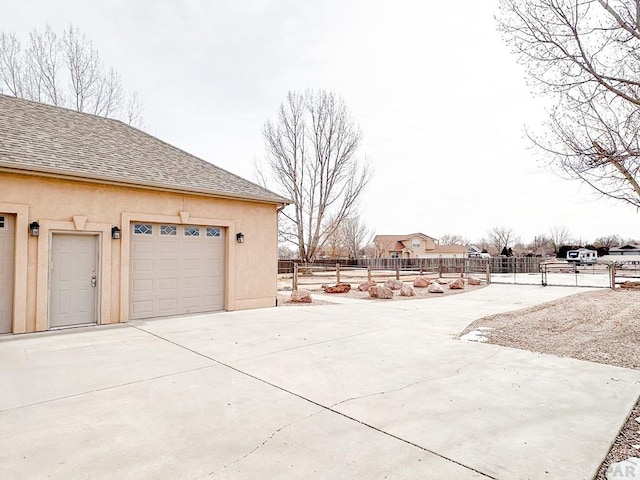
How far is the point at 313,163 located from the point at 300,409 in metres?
24.7

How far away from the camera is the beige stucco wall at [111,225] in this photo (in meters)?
6.87

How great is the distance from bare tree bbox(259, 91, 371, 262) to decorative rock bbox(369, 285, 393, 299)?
1425 cm

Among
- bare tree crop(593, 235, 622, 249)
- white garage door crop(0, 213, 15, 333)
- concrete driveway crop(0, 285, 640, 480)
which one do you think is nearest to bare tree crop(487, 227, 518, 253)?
bare tree crop(593, 235, 622, 249)

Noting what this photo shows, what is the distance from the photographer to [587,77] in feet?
17.6

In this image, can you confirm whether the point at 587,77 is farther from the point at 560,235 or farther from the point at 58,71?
the point at 560,235

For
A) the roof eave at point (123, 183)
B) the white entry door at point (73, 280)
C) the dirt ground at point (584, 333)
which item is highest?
the roof eave at point (123, 183)

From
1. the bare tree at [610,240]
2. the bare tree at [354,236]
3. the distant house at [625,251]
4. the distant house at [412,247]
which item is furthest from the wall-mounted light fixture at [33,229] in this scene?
the bare tree at [610,240]

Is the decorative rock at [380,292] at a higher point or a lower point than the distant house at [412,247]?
lower

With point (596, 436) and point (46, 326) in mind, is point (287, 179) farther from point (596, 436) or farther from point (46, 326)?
point (596, 436)

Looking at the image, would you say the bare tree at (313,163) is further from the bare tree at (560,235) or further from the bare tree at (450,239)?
the bare tree at (560,235)

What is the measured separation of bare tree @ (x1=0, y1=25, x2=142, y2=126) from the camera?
18.3 metres

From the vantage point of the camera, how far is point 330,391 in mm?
3973

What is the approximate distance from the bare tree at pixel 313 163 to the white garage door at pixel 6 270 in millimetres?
20024

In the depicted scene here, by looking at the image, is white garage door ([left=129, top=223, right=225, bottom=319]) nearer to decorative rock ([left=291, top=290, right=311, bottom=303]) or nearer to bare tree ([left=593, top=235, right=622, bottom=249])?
decorative rock ([left=291, top=290, right=311, bottom=303])
